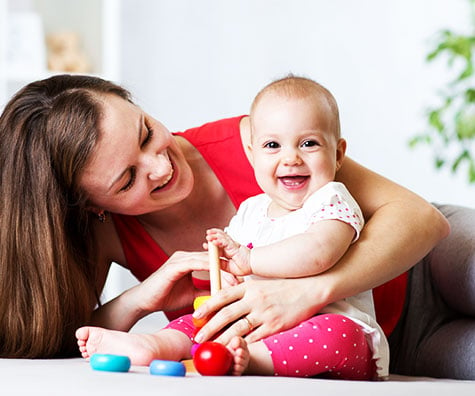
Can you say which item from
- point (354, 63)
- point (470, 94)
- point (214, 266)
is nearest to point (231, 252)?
point (214, 266)

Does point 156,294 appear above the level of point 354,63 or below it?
below

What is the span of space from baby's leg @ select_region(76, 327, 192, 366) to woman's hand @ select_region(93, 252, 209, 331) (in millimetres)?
162

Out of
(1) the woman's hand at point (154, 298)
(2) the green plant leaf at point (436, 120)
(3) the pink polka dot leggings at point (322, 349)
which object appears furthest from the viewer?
(2) the green plant leaf at point (436, 120)

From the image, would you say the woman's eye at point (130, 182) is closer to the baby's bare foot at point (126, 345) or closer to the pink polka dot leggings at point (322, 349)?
the baby's bare foot at point (126, 345)

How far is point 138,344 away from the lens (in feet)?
4.72

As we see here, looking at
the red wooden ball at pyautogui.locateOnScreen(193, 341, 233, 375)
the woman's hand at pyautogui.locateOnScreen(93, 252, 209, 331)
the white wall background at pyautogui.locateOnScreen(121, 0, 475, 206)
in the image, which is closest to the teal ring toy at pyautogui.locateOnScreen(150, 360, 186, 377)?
the red wooden ball at pyautogui.locateOnScreen(193, 341, 233, 375)

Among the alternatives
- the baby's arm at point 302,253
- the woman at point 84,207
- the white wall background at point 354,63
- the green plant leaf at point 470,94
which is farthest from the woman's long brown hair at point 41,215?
the white wall background at point 354,63

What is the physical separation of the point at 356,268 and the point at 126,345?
18.2 inches

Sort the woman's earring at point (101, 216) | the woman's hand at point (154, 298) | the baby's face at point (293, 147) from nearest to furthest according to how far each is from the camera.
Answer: the baby's face at point (293, 147), the woman's hand at point (154, 298), the woman's earring at point (101, 216)

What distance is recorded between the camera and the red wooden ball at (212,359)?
1.28m

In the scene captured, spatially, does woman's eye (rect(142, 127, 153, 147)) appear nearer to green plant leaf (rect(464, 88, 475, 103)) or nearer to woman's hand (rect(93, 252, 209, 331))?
woman's hand (rect(93, 252, 209, 331))

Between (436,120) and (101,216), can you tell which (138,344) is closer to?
(101,216)

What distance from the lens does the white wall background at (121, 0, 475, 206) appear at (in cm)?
427

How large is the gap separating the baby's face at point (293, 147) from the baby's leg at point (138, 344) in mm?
350
